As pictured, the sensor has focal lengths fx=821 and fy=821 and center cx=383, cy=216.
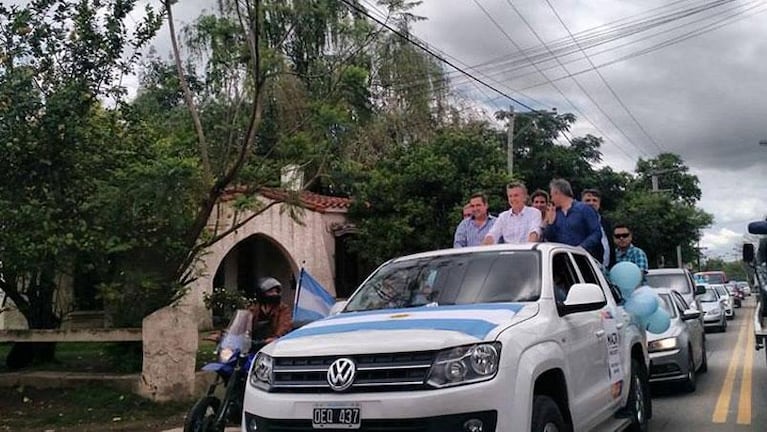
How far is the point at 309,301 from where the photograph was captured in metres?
8.77

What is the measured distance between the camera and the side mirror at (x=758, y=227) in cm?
953

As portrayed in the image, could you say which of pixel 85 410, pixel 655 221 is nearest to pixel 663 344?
pixel 85 410

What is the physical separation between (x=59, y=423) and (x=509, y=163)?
59.5 feet

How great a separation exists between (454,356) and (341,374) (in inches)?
26.2

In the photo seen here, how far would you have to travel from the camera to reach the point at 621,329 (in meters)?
7.17

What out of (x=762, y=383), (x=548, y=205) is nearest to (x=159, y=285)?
(x=548, y=205)

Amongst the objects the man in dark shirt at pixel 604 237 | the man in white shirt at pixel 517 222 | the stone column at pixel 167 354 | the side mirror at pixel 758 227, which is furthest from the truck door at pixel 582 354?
the stone column at pixel 167 354

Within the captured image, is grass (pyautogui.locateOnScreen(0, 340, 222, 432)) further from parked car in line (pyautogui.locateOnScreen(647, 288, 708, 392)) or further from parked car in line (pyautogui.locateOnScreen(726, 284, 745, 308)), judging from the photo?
parked car in line (pyautogui.locateOnScreen(726, 284, 745, 308))

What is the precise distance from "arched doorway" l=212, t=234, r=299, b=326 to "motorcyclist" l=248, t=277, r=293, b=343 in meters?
16.6

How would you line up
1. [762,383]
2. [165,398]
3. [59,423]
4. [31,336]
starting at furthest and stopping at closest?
[762,383] < [31,336] < [165,398] < [59,423]

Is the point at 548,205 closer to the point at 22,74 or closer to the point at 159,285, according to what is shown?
the point at 159,285

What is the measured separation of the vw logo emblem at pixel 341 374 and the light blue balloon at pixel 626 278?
4185 millimetres

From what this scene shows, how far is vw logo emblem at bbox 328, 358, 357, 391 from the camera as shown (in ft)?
15.5

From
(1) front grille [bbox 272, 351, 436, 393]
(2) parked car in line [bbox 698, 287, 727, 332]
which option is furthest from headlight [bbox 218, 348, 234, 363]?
(2) parked car in line [bbox 698, 287, 727, 332]
